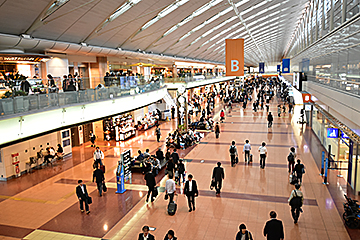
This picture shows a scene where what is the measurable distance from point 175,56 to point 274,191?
1141 inches

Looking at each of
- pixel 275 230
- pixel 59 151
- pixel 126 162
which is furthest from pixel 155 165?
pixel 275 230

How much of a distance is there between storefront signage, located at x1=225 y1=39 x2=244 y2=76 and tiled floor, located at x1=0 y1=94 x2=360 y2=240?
438 cm

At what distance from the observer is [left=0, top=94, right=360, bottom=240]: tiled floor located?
24.3 feet

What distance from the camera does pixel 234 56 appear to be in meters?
14.8

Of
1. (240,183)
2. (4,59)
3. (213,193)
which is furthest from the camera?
(4,59)

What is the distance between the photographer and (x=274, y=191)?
9.68m

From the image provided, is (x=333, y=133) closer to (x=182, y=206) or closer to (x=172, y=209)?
(x=182, y=206)

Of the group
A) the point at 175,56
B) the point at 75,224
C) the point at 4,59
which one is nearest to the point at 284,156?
the point at 75,224

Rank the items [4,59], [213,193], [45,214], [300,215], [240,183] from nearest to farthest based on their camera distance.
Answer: [300,215], [45,214], [213,193], [240,183], [4,59]

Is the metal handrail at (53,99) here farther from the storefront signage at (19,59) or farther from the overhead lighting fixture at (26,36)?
the overhead lighting fixture at (26,36)

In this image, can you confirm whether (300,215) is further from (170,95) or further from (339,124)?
(170,95)

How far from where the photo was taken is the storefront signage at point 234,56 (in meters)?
14.7

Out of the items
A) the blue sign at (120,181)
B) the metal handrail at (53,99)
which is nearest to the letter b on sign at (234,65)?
the metal handrail at (53,99)

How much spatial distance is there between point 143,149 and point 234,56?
7.28 meters
